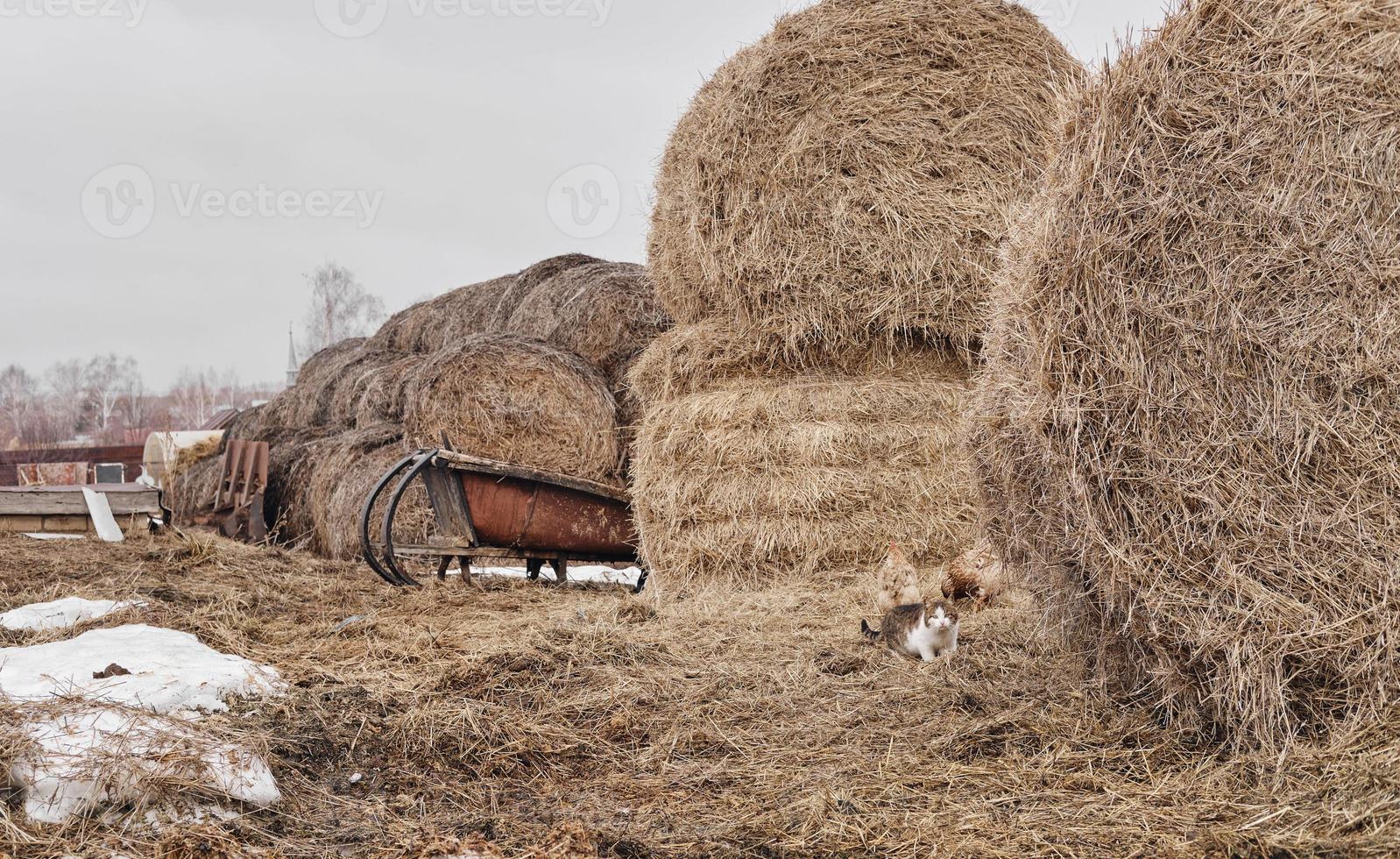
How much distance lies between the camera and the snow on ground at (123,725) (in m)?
2.63

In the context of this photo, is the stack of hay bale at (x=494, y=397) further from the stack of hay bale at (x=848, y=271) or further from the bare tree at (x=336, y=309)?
the bare tree at (x=336, y=309)

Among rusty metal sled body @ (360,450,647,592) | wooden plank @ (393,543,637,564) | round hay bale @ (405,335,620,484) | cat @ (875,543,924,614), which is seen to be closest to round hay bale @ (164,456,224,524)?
round hay bale @ (405,335,620,484)

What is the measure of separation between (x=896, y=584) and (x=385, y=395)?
769 centimetres

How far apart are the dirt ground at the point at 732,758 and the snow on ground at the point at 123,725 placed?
9 cm

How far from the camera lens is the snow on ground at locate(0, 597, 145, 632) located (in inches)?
201

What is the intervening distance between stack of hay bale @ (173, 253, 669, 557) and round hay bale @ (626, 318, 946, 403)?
1.81 metres

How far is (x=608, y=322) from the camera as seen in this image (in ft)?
31.0

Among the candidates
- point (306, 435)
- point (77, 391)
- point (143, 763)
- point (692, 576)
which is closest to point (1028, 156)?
point (692, 576)

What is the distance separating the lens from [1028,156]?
6.25 m

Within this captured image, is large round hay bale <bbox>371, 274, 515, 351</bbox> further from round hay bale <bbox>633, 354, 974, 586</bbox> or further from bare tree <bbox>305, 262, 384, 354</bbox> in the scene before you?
bare tree <bbox>305, 262, 384, 354</bbox>

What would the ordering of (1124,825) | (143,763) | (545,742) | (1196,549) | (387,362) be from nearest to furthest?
1. (1124,825)
2. (143,763)
3. (1196,549)
4. (545,742)
5. (387,362)

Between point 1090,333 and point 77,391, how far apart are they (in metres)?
57.0

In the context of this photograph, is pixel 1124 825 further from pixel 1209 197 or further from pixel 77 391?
pixel 77 391

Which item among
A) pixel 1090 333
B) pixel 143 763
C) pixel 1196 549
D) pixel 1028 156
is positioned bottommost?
pixel 143 763
